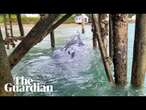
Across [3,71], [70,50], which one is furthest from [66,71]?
[3,71]

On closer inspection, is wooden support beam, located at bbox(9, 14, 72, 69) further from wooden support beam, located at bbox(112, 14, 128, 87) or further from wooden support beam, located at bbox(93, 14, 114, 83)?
wooden support beam, located at bbox(112, 14, 128, 87)

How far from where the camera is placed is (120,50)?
2.80 metres

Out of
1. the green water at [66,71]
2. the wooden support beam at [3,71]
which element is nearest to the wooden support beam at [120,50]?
the green water at [66,71]

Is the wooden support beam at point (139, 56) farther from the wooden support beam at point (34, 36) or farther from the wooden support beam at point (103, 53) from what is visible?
the wooden support beam at point (34, 36)

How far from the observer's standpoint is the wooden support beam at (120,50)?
2.70m

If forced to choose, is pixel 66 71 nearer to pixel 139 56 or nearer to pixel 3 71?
pixel 3 71

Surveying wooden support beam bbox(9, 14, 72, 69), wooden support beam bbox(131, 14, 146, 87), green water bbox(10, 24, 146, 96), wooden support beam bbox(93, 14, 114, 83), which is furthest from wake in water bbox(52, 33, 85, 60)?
wooden support beam bbox(93, 14, 114, 83)

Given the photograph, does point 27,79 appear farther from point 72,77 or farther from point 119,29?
point 119,29

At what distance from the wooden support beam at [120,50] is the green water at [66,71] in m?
0.32

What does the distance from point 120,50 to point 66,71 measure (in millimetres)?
863
